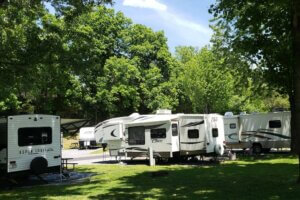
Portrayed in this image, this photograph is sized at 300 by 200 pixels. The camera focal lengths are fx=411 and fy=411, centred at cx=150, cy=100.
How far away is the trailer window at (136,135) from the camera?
77.0 ft

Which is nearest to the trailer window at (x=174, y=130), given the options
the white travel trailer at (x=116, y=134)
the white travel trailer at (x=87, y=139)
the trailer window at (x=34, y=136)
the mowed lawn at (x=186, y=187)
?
the white travel trailer at (x=116, y=134)

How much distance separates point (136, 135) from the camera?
935 inches

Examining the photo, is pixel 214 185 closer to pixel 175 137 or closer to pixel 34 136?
pixel 34 136

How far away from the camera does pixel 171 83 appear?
51.0m

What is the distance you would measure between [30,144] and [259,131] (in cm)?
1750

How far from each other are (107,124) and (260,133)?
10546mm

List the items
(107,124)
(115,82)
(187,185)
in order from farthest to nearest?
(115,82) < (107,124) < (187,185)

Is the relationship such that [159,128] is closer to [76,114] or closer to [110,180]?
[110,180]

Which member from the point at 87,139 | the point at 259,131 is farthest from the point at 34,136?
the point at 87,139

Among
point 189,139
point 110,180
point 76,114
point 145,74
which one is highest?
point 145,74

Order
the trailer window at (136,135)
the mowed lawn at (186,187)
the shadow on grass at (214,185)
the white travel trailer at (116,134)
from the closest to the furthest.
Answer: the shadow on grass at (214,185) → the mowed lawn at (186,187) → the trailer window at (136,135) → the white travel trailer at (116,134)

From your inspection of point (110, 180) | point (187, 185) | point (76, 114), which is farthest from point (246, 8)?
point (76, 114)

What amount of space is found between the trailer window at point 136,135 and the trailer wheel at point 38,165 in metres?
8.22

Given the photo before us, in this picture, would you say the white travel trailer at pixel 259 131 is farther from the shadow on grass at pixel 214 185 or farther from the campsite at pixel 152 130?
the shadow on grass at pixel 214 185
